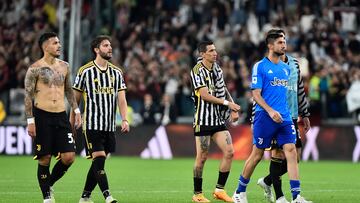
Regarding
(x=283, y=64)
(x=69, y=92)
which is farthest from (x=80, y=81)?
(x=283, y=64)

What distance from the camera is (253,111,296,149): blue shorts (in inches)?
517

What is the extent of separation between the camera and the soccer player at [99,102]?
Answer: 1362 cm

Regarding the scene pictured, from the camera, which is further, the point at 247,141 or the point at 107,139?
the point at 247,141

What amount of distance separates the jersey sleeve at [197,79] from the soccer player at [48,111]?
2.08 metres

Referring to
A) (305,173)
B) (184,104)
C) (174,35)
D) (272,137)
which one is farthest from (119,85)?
(174,35)

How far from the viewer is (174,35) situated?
31422mm

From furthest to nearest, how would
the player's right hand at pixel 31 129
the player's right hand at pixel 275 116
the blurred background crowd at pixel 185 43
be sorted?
the blurred background crowd at pixel 185 43
the player's right hand at pixel 31 129
the player's right hand at pixel 275 116

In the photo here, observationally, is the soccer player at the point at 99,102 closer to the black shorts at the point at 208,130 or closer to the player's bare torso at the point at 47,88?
the player's bare torso at the point at 47,88

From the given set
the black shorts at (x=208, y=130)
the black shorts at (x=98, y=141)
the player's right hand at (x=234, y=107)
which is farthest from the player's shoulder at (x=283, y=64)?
the black shorts at (x=98, y=141)

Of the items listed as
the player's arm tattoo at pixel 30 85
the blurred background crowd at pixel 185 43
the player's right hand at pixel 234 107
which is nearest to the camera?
the player's arm tattoo at pixel 30 85

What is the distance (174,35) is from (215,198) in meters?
17.0

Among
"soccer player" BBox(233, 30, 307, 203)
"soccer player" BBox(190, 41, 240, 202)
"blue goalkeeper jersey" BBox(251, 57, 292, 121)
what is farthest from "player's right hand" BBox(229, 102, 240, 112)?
"blue goalkeeper jersey" BBox(251, 57, 292, 121)

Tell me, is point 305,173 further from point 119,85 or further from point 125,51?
point 125,51

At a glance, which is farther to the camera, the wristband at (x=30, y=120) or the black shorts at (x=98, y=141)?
the black shorts at (x=98, y=141)
